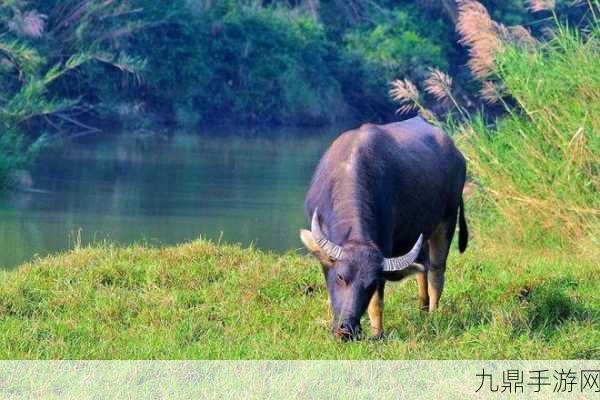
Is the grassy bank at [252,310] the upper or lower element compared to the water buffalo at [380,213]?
lower

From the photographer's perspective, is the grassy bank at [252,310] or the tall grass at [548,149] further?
the tall grass at [548,149]

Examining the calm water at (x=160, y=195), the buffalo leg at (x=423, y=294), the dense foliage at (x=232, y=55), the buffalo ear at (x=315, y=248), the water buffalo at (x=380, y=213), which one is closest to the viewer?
the water buffalo at (x=380, y=213)

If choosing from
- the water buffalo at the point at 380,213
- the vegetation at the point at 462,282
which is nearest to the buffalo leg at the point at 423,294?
the water buffalo at the point at 380,213

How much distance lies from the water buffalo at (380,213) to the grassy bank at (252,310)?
0.76 ft

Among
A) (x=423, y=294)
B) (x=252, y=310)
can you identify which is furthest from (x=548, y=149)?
(x=252, y=310)

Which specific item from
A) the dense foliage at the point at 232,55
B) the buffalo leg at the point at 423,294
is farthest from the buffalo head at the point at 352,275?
the dense foliage at the point at 232,55

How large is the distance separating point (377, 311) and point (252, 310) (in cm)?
90

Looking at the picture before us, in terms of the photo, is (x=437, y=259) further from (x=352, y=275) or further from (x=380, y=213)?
(x=352, y=275)

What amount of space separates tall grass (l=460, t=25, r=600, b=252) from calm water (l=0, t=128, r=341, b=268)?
2.73 metres

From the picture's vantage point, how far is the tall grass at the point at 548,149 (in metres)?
12.2

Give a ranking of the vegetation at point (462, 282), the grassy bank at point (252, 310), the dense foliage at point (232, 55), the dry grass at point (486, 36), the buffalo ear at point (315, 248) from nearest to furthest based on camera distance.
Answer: the grassy bank at point (252, 310), the vegetation at point (462, 282), the buffalo ear at point (315, 248), the dry grass at point (486, 36), the dense foliage at point (232, 55)

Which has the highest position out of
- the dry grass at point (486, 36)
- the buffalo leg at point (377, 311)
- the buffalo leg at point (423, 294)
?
the dry grass at point (486, 36)

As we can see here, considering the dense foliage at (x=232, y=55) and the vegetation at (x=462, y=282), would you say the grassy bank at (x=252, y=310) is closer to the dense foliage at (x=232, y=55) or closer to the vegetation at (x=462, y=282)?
the vegetation at (x=462, y=282)

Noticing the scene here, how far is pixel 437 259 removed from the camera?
952 centimetres
